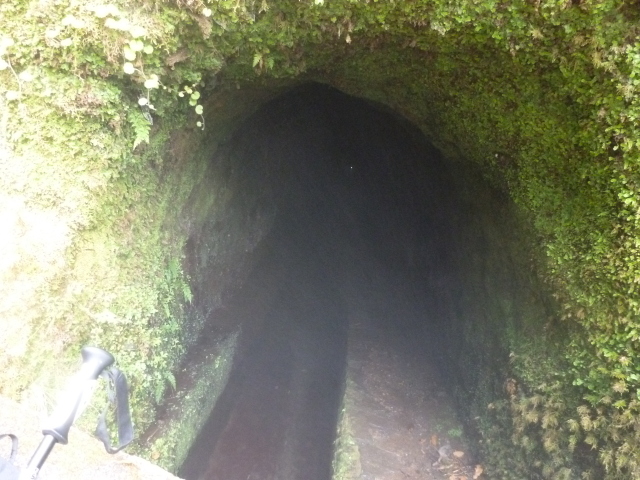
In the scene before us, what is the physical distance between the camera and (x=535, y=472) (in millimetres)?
4445

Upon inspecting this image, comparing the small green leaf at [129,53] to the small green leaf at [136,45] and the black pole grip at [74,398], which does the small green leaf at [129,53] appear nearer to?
the small green leaf at [136,45]

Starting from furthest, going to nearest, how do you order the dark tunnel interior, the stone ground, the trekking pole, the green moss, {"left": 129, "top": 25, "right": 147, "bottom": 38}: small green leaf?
the dark tunnel interior, the green moss, {"left": 129, "top": 25, "right": 147, "bottom": 38}: small green leaf, the stone ground, the trekking pole

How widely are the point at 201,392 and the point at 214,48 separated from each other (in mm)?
4671

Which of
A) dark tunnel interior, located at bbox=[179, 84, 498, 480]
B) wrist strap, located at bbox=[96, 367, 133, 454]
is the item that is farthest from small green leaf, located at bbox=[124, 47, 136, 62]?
dark tunnel interior, located at bbox=[179, 84, 498, 480]

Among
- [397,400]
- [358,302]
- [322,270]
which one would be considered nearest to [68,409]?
[397,400]

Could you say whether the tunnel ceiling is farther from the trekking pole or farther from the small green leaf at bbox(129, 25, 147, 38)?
the trekking pole

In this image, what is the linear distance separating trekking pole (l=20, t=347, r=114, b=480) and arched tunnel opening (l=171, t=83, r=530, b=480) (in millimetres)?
4028

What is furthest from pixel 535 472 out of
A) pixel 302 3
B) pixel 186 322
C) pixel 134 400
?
pixel 302 3

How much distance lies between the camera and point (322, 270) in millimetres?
10805

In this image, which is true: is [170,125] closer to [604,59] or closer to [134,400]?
[134,400]

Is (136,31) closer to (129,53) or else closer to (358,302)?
(129,53)

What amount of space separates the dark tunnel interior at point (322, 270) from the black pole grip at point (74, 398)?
4.07 m

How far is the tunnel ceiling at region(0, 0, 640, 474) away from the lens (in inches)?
127

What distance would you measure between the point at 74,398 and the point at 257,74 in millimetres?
3929
